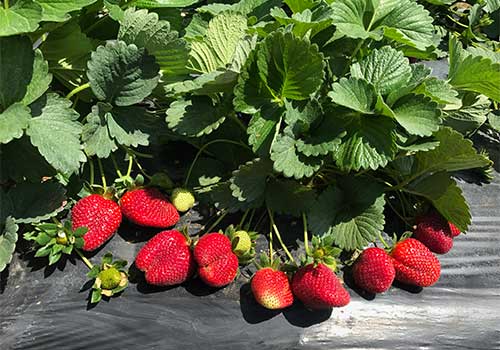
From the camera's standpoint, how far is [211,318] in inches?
40.3

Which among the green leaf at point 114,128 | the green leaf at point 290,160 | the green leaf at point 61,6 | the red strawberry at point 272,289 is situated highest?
the green leaf at point 61,6

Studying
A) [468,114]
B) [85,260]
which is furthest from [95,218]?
[468,114]

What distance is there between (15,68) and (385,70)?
677 mm

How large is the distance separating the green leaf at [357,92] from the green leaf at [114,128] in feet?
1.26

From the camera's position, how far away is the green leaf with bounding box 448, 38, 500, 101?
1100 millimetres

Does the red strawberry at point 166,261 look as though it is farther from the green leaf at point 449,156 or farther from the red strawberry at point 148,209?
the green leaf at point 449,156

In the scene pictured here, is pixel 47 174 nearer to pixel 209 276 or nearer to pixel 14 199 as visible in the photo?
pixel 14 199

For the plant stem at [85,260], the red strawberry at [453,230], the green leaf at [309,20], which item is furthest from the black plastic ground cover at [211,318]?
the green leaf at [309,20]

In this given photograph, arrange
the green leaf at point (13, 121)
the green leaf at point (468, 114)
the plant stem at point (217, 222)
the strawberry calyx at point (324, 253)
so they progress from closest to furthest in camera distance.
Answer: the green leaf at point (13, 121)
the strawberry calyx at point (324, 253)
the plant stem at point (217, 222)
the green leaf at point (468, 114)

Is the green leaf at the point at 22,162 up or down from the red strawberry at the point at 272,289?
up

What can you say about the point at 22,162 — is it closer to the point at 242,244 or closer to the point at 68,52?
the point at 68,52

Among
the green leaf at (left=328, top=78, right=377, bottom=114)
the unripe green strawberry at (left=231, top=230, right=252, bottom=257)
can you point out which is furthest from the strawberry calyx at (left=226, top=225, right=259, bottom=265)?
the green leaf at (left=328, top=78, right=377, bottom=114)

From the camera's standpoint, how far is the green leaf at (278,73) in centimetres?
102

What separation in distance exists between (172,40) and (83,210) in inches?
14.3
